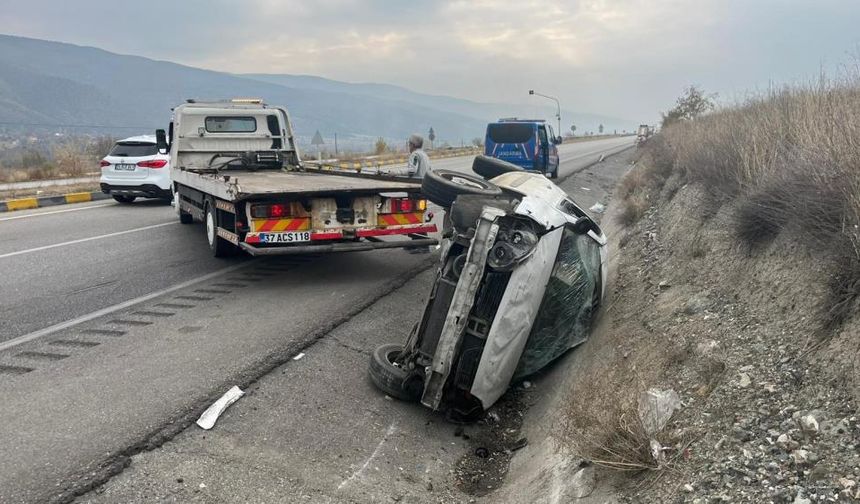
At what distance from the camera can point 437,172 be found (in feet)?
17.5

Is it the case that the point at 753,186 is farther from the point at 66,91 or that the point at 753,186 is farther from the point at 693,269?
the point at 66,91

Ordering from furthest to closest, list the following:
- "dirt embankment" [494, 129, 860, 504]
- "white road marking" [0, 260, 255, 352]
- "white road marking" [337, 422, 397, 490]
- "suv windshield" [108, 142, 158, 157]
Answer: "suv windshield" [108, 142, 158, 157] → "white road marking" [0, 260, 255, 352] → "white road marking" [337, 422, 397, 490] → "dirt embankment" [494, 129, 860, 504]

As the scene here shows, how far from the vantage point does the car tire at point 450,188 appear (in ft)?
15.0

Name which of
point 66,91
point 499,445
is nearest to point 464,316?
point 499,445

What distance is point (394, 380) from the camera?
13.8ft

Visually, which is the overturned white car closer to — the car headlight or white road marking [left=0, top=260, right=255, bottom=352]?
the car headlight

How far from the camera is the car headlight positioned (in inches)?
148

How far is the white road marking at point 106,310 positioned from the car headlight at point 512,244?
408 centimetres

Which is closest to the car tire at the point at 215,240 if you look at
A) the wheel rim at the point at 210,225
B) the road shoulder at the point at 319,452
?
the wheel rim at the point at 210,225

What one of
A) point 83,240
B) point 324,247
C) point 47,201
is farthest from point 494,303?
point 47,201

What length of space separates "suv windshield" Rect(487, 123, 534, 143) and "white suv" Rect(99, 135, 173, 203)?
10.1 metres

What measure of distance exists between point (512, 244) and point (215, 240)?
16.7 feet

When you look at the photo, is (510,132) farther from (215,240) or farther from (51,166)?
(51,166)

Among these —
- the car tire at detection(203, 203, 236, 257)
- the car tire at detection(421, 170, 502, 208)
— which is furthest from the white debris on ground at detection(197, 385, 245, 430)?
the car tire at detection(203, 203, 236, 257)
